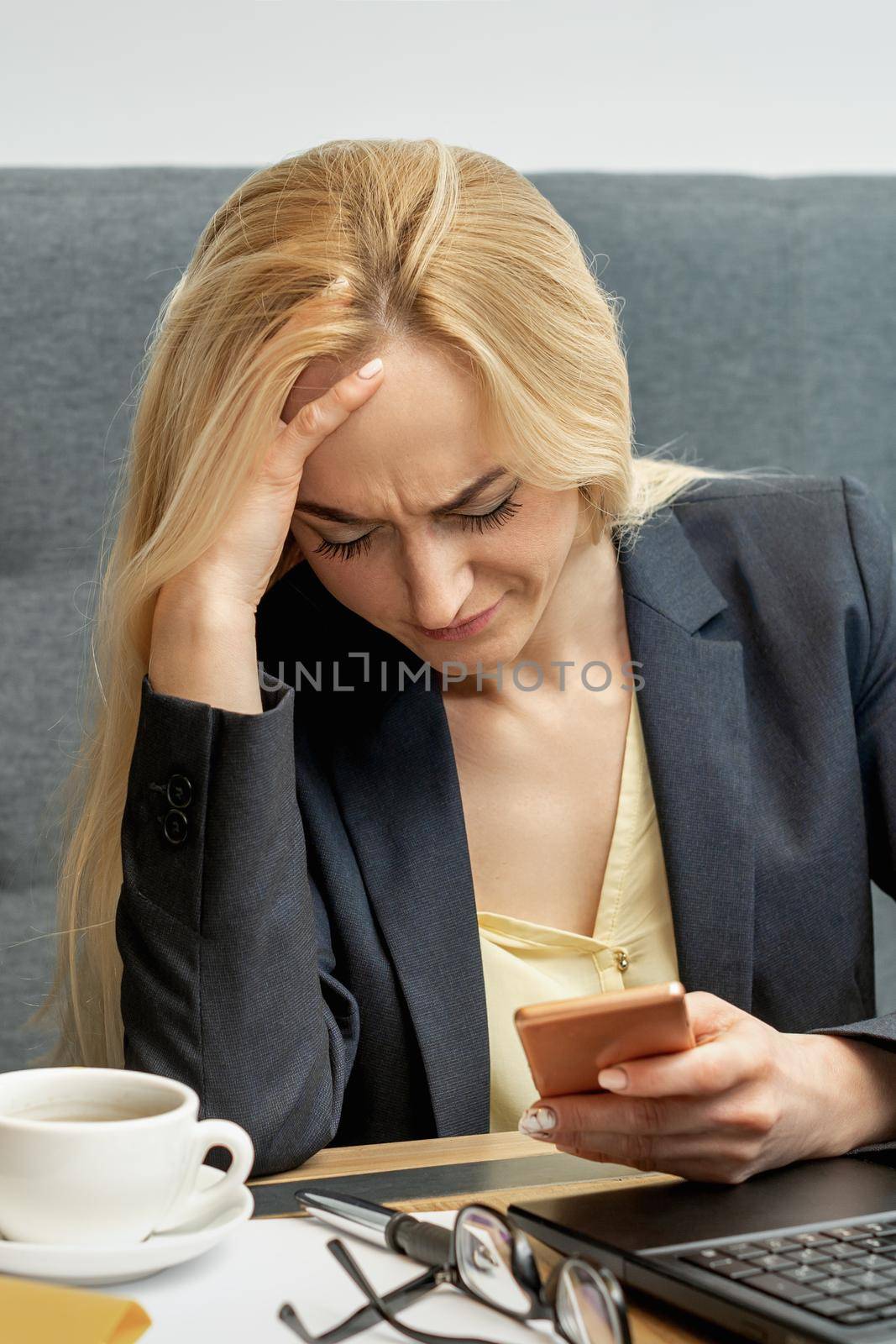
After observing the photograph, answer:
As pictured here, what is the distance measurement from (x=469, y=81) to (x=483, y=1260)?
1.93 meters

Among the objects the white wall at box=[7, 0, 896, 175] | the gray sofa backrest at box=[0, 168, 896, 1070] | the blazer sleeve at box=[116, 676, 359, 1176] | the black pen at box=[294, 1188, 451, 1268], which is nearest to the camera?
the black pen at box=[294, 1188, 451, 1268]

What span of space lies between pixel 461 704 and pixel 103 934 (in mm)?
409

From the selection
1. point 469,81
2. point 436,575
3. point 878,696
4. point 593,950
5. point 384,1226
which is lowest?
point 593,950

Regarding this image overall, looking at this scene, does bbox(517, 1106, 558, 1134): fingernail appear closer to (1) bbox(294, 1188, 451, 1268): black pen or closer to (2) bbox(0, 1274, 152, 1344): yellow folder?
(1) bbox(294, 1188, 451, 1268): black pen

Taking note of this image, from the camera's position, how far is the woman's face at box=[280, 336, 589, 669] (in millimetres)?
1069

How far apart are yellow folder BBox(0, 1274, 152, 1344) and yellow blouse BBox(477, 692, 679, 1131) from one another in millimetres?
638

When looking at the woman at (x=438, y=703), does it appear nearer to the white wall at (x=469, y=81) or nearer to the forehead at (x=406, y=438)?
the forehead at (x=406, y=438)

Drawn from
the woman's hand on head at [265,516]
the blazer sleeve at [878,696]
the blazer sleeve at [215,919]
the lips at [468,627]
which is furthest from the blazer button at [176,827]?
the blazer sleeve at [878,696]

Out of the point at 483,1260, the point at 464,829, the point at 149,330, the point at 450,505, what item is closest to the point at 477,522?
the point at 450,505

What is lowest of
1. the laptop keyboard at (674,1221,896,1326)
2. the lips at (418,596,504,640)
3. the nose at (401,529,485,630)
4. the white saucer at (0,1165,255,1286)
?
the white saucer at (0,1165,255,1286)

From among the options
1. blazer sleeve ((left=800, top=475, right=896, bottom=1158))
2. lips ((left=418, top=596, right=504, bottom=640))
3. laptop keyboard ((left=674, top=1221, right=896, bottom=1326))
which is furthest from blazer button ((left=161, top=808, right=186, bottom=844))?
blazer sleeve ((left=800, top=475, right=896, bottom=1158))

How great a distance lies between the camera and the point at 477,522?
3.69 ft

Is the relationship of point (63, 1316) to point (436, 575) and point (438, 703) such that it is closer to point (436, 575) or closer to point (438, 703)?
point (436, 575)

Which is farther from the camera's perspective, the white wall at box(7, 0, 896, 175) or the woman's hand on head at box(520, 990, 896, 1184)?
the white wall at box(7, 0, 896, 175)
